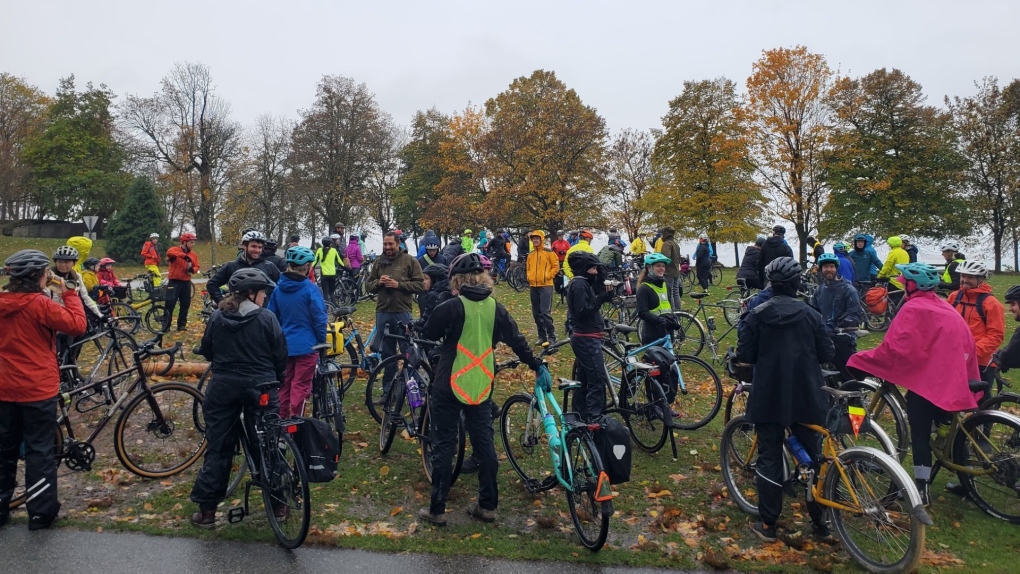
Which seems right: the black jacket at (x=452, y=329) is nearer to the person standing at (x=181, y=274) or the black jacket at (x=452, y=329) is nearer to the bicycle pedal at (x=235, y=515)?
the bicycle pedal at (x=235, y=515)

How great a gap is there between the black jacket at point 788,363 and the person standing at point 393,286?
421 centimetres

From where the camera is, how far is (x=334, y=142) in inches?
1693

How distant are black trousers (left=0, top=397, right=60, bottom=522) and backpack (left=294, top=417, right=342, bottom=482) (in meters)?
1.86

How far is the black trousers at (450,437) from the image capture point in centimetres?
488

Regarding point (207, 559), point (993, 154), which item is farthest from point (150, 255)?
point (993, 154)

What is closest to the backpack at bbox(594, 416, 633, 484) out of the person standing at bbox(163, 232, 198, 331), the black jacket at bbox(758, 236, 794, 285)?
the black jacket at bbox(758, 236, 794, 285)

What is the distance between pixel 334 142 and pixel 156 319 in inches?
1252

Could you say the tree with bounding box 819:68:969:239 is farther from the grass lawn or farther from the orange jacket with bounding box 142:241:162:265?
the grass lawn

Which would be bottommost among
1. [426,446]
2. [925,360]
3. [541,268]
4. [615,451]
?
[426,446]

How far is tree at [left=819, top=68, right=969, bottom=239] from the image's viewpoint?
37219mm

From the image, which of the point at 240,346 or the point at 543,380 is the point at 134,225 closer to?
the point at 240,346

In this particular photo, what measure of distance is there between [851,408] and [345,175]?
137 ft

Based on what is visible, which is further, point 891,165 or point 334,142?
point 334,142

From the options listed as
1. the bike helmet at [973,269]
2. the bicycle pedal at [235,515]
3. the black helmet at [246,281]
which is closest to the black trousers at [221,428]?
the bicycle pedal at [235,515]
